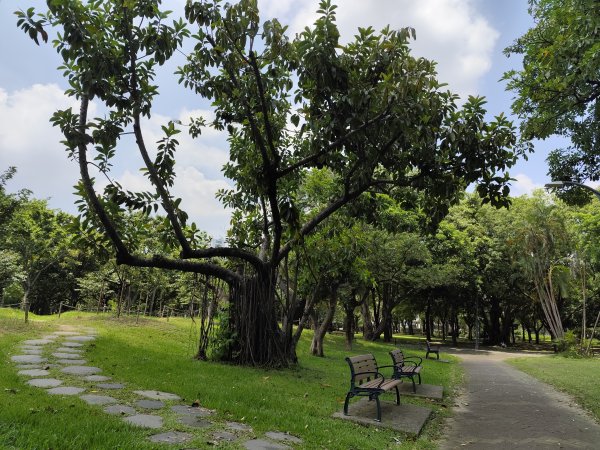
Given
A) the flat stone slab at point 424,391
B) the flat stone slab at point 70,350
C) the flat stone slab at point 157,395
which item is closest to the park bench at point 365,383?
the flat stone slab at point 424,391

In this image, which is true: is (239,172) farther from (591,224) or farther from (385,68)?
(591,224)

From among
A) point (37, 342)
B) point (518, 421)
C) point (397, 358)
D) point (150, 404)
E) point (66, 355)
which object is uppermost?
point (397, 358)

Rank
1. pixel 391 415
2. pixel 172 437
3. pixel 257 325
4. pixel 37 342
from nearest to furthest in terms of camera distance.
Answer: pixel 172 437 < pixel 391 415 < pixel 257 325 < pixel 37 342

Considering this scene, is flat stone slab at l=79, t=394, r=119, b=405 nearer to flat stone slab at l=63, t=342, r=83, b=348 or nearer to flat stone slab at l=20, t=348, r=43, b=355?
flat stone slab at l=20, t=348, r=43, b=355

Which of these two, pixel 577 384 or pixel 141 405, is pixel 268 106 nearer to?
pixel 141 405

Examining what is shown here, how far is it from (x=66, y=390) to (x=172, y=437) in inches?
95.0

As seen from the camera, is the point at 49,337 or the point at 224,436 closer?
the point at 224,436

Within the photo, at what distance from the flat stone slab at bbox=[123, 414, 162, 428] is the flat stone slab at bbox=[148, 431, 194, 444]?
0.28 meters

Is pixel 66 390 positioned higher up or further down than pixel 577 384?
higher up

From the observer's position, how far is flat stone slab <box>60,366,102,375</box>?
7340 millimetres

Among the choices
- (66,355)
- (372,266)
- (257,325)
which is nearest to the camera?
(66,355)

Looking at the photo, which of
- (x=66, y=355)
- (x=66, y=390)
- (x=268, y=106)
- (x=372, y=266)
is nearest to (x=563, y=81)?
(x=268, y=106)

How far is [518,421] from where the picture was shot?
279 inches

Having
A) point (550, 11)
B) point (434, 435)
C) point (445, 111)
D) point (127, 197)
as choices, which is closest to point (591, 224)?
point (550, 11)
